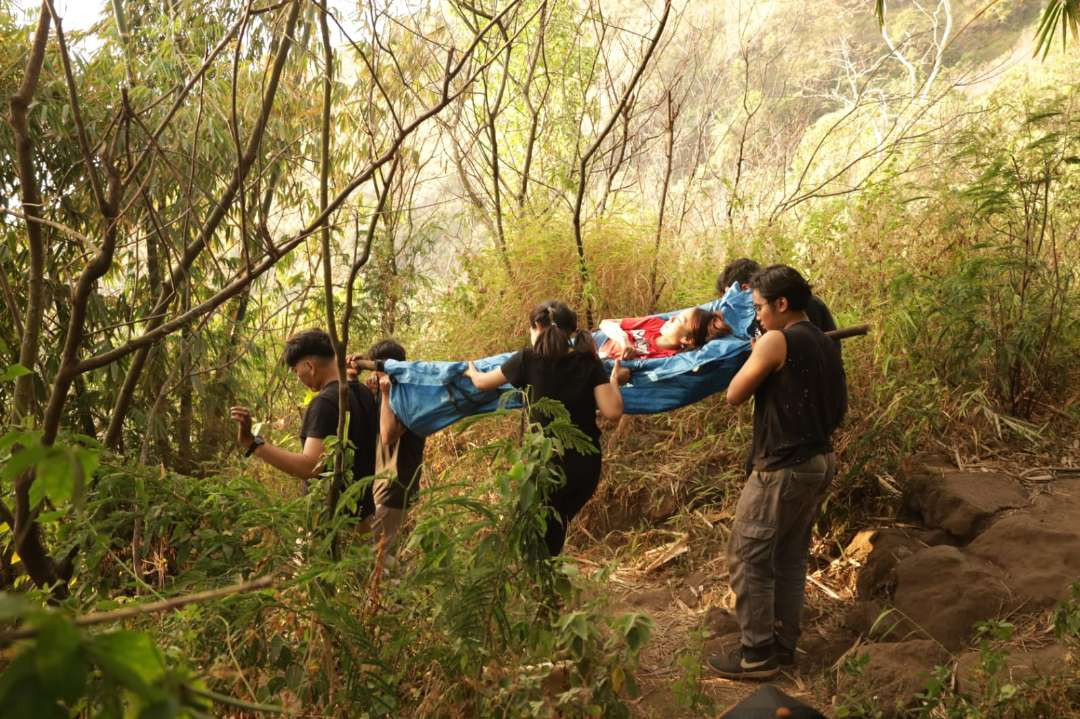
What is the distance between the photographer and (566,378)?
2.98 m

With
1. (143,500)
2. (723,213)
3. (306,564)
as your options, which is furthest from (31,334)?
(723,213)

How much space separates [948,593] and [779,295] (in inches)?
44.9

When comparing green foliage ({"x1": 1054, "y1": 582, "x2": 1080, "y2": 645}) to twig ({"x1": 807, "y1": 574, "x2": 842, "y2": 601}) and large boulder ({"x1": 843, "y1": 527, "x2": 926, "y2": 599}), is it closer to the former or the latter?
large boulder ({"x1": 843, "y1": 527, "x2": 926, "y2": 599})

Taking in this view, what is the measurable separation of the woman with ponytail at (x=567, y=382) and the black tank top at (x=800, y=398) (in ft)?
1.60

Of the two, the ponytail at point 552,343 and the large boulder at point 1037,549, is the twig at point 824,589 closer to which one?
the large boulder at point 1037,549

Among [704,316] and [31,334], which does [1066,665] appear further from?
[31,334]

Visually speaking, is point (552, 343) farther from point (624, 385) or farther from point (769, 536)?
point (769, 536)

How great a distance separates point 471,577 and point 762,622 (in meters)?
1.38

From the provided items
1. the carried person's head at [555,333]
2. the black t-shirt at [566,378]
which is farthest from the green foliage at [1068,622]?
the carried person's head at [555,333]

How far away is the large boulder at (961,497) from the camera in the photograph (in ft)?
11.3

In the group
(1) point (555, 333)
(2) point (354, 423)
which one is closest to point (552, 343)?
(1) point (555, 333)

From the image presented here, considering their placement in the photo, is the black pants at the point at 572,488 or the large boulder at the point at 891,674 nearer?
the large boulder at the point at 891,674

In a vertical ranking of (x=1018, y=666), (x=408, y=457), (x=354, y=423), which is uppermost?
(x=354, y=423)

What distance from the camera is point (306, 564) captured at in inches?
78.0
